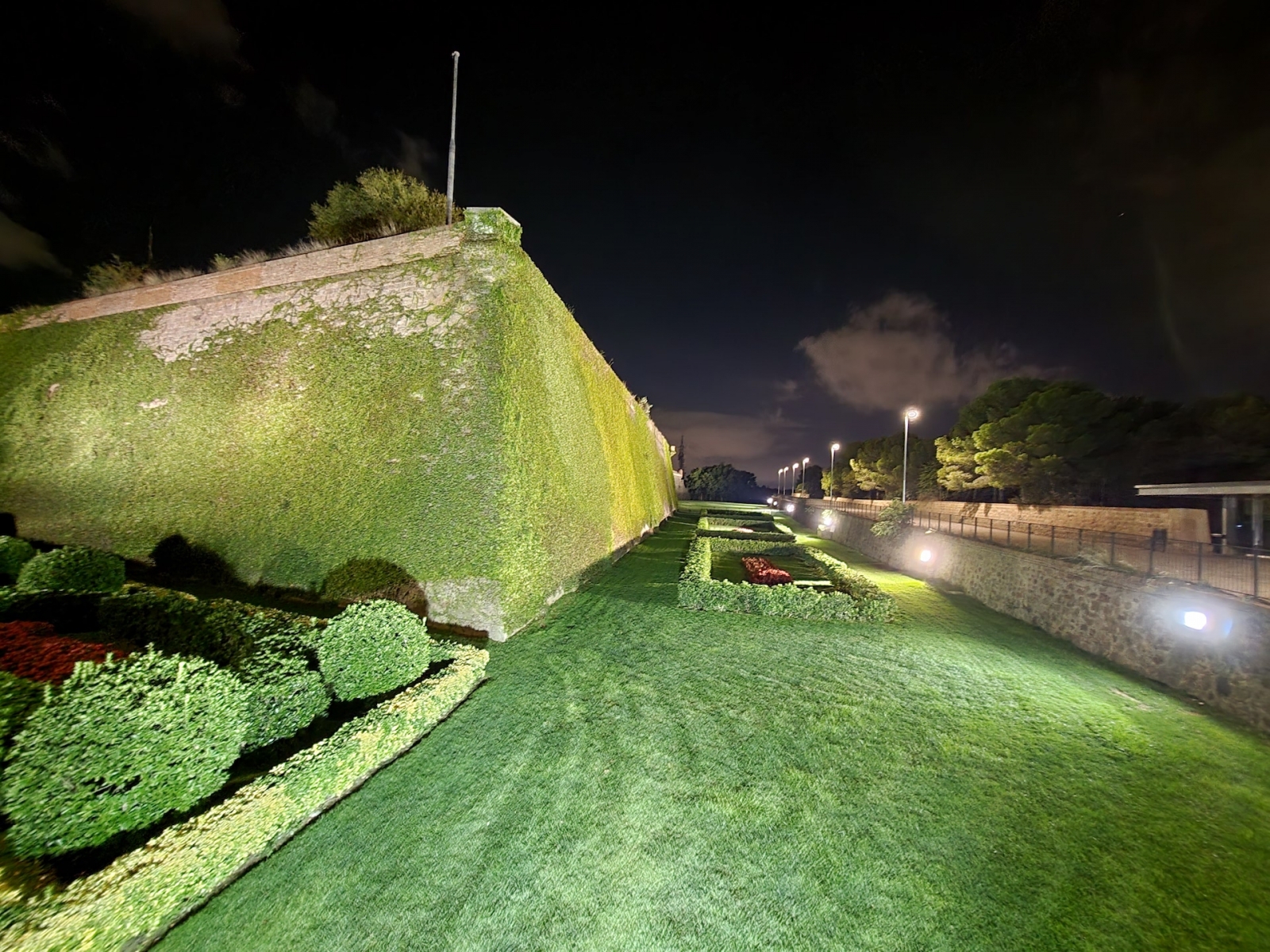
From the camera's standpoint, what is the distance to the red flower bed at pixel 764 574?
44.1 feet

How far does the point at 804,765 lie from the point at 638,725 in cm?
194

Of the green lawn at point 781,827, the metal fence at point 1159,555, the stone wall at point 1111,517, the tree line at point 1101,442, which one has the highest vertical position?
the tree line at point 1101,442

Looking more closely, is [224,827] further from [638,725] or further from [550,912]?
[638,725]

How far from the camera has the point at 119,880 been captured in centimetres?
285

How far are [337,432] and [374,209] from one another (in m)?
9.04

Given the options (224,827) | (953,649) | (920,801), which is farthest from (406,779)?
(953,649)

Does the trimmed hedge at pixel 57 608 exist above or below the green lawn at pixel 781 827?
above

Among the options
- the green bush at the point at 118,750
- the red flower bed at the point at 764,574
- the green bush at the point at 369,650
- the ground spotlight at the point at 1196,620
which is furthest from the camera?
the red flower bed at the point at 764,574

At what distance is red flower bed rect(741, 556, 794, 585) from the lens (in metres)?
13.5

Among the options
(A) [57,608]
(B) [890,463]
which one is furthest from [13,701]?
(B) [890,463]

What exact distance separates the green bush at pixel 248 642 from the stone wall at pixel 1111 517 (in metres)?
18.3

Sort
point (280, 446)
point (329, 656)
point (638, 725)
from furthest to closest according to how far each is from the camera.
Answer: point (280, 446) < point (638, 725) < point (329, 656)

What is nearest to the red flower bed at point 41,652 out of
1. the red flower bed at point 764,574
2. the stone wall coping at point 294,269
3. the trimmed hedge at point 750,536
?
the stone wall coping at point 294,269

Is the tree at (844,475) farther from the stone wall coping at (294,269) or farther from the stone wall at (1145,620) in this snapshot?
the stone wall coping at (294,269)
